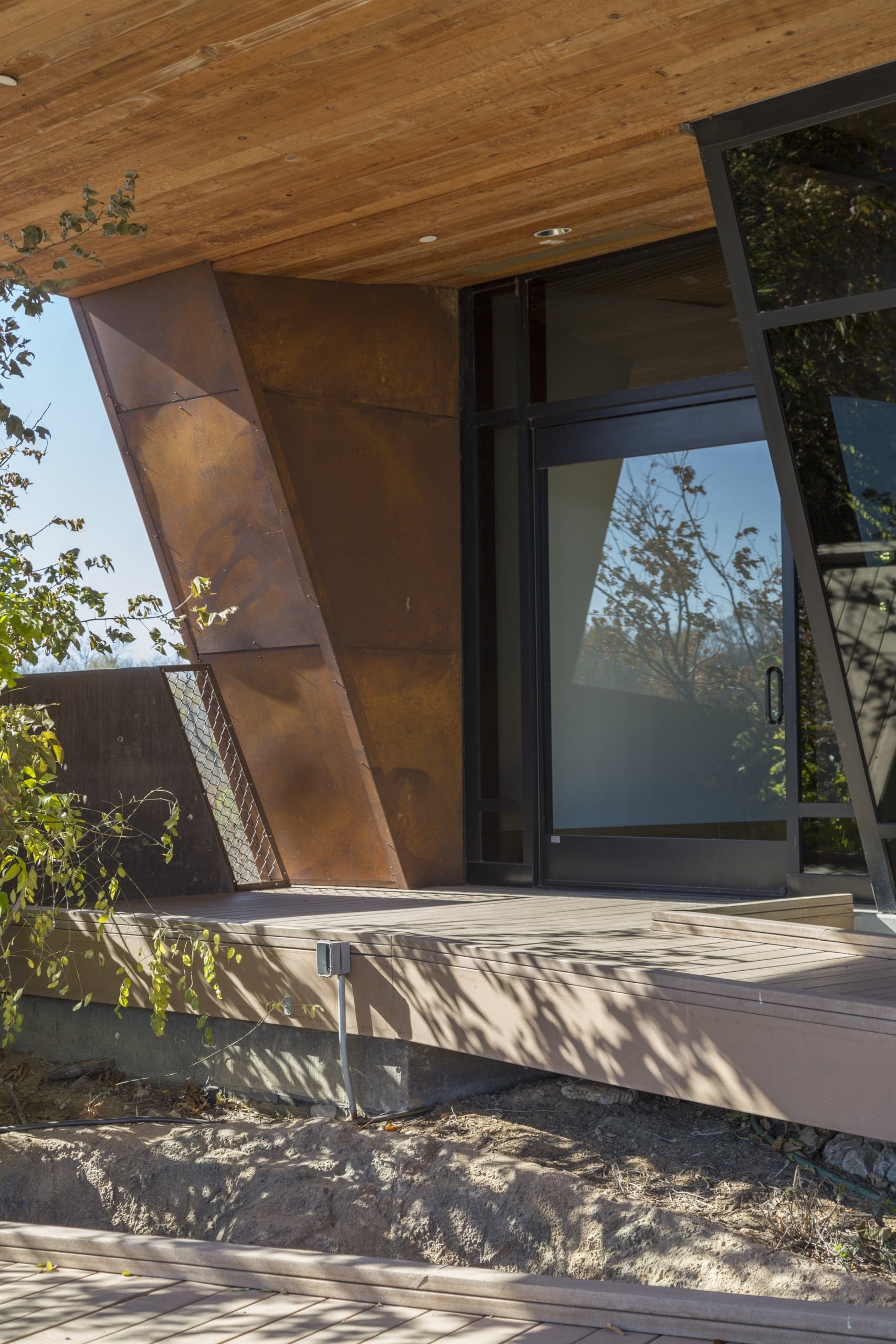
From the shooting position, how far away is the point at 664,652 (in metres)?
7.16

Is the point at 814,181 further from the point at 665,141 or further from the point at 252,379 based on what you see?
the point at 252,379

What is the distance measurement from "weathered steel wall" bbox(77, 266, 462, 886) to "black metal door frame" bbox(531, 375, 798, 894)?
54cm

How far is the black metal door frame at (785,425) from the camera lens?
4.94 meters

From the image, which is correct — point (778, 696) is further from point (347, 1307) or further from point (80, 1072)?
point (347, 1307)

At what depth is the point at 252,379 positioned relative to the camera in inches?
277

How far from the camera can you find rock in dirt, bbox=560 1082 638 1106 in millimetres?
4758

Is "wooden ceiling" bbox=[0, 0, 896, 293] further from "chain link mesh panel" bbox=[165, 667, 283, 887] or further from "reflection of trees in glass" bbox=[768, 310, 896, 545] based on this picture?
"chain link mesh panel" bbox=[165, 667, 283, 887]

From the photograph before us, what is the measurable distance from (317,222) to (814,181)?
2545 mm

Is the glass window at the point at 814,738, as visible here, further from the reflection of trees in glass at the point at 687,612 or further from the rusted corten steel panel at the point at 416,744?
the rusted corten steel panel at the point at 416,744

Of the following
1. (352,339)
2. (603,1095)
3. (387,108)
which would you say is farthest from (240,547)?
(603,1095)

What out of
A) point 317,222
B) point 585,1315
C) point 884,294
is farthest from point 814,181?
point 585,1315

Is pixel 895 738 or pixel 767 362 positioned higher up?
pixel 767 362

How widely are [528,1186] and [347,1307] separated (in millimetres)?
1371

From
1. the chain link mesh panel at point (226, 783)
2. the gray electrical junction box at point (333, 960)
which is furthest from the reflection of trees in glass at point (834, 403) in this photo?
the chain link mesh panel at point (226, 783)
